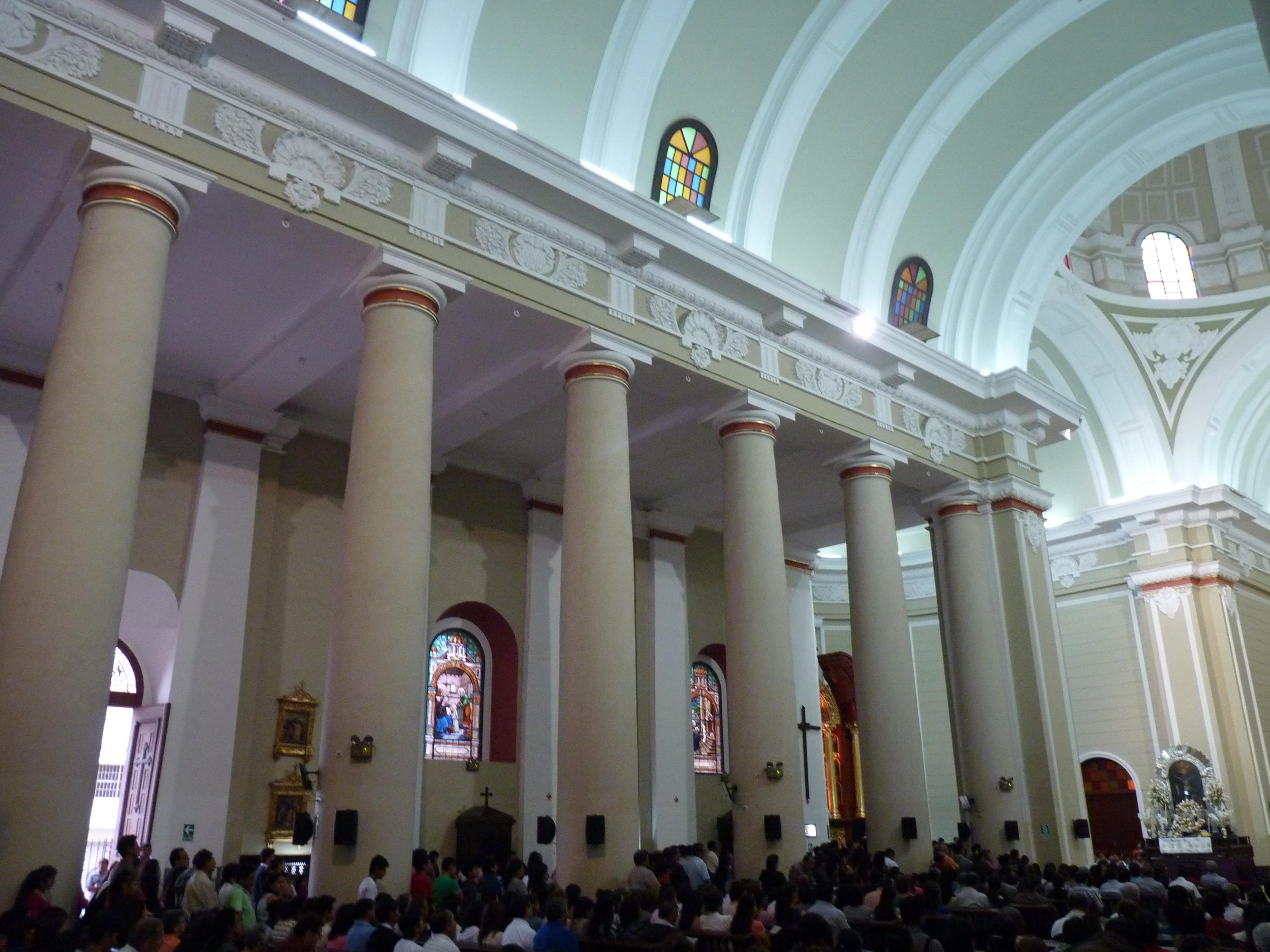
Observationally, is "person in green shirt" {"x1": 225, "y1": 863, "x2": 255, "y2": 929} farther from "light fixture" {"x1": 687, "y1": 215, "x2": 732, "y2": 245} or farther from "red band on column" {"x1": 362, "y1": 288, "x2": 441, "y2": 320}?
"light fixture" {"x1": 687, "y1": 215, "x2": 732, "y2": 245}

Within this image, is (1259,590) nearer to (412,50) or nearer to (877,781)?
(877,781)

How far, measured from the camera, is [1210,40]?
14.1 metres

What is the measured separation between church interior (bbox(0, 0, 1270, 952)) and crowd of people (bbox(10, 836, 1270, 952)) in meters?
0.57

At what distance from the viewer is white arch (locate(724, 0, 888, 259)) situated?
1238 cm

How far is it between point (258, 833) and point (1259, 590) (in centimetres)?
2156

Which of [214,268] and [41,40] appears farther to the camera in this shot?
[214,268]

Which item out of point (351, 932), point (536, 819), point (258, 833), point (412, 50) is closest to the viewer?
point (351, 932)

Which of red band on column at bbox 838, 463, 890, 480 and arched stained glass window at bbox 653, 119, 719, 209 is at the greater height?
arched stained glass window at bbox 653, 119, 719, 209

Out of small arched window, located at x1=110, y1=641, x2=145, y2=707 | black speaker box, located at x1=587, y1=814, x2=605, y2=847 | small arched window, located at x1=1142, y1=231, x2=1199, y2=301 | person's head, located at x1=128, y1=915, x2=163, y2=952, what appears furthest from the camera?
small arched window, located at x1=1142, y1=231, x2=1199, y2=301

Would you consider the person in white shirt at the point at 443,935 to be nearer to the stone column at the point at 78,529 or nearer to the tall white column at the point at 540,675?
the stone column at the point at 78,529

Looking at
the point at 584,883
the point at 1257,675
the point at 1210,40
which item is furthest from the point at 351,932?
the point at 1257,675

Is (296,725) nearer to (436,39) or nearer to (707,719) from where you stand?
(707,719)

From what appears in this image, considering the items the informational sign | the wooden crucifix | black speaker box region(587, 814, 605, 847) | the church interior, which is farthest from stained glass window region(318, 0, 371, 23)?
the informational sign

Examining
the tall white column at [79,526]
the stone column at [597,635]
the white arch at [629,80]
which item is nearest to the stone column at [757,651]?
the stone column at [597,635]
